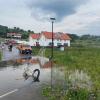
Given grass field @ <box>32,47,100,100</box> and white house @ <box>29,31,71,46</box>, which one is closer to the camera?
grass field @ <box>32,47,100,100</box>

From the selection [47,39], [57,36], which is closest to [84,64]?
[47,39]

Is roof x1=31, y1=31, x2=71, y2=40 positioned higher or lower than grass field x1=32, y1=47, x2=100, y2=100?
higher

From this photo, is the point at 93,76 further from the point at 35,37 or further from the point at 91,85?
the point at 35,37

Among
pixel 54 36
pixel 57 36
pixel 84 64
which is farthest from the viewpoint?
pixel 57 36


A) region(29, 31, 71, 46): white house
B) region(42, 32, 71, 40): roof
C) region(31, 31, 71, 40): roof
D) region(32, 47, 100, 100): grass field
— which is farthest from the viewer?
region(31, 31, 71, 40): roof

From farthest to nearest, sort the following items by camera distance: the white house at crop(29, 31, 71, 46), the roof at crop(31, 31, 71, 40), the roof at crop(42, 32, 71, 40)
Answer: the roof at crop(31, 31, 71, 40)
the roof at crop(42, 32, 71, 40)
the white house at crop(29, 31, 71, 46)

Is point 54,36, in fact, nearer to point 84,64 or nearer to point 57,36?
point 57,36

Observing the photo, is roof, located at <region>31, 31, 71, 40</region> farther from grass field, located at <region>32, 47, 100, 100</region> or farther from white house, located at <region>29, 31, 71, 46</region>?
grass field, located at <region>32, 47, 100, 100</region>

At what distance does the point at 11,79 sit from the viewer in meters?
20.6

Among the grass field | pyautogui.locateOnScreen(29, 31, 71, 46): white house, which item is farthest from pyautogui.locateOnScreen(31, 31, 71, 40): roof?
the grass field

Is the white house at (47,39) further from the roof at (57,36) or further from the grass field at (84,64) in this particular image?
the grass field at (84,64)

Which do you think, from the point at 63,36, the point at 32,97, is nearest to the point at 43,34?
the point at 63,36

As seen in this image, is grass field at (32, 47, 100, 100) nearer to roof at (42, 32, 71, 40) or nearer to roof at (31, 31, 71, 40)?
roof at (42, 32, 71, 40)

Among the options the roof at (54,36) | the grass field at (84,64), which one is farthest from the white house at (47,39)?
the grass field at (84,64)
